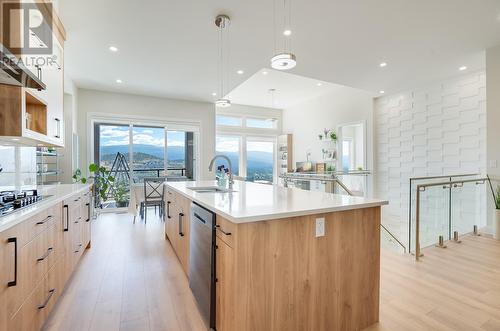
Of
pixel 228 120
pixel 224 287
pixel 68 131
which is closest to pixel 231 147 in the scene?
→ pixel 228 120

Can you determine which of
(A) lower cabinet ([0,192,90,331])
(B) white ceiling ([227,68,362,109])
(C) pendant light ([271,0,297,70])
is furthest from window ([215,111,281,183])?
(A) lower cabinet ([0,192,90,331])

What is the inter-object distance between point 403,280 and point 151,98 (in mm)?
6564

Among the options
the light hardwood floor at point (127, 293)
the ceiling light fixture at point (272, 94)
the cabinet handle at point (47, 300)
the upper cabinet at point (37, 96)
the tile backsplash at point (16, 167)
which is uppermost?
the ceiling light fixture at point (272, 94)

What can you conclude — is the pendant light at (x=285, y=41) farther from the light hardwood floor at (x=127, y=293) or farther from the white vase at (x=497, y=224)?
the white vase at (x=497, y=224)

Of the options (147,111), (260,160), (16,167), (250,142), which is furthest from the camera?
(260,160)

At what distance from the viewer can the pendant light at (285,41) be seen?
98.3 inches

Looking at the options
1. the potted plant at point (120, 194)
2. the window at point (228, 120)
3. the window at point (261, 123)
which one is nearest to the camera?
the potted plant at point (120, 194)

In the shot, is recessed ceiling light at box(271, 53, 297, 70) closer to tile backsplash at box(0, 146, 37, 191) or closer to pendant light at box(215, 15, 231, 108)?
pendant light at box(215, 15, 231, 108)

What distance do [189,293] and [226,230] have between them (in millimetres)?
1157

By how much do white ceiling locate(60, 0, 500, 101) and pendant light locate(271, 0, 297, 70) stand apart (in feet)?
0.26

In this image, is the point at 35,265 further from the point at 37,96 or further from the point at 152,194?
the point at 152,194

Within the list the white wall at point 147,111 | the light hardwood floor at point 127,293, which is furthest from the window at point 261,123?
the light hardwood floor at point 127,293

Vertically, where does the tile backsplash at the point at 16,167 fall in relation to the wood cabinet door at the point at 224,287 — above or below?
above

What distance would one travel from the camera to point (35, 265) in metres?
1.52
